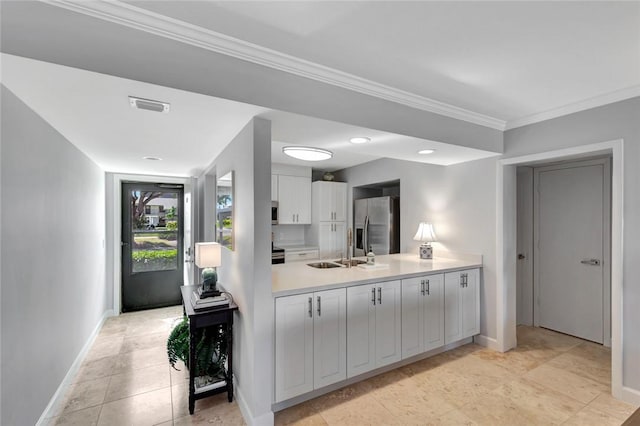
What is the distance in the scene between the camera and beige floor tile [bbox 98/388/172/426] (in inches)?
81.3

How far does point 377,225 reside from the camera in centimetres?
485

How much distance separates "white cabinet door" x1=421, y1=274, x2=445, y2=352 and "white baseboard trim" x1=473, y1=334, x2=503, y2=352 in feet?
2.19

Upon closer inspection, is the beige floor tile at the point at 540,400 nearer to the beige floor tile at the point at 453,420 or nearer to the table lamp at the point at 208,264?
the beige floor tile at the point at 453,420

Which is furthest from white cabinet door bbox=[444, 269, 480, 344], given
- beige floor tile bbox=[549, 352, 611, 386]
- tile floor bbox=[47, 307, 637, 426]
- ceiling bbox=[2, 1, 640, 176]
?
ceiling bbox=[2, 1, 640, 176]

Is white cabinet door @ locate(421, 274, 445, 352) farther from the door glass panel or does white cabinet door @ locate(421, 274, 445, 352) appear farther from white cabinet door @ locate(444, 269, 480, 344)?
the door glass panel

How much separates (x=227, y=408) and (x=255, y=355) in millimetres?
673

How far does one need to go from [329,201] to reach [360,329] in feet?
10.6

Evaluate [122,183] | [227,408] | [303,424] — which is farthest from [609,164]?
[122,183]

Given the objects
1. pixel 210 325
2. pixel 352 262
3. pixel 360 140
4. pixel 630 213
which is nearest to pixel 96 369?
pixel 210 325

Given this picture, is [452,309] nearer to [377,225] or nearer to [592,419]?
[592,419]

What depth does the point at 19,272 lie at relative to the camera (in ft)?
5.60

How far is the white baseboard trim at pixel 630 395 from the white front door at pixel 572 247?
1298mm

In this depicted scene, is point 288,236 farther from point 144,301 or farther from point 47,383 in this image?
point 47,383

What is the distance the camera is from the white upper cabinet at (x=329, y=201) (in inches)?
210
